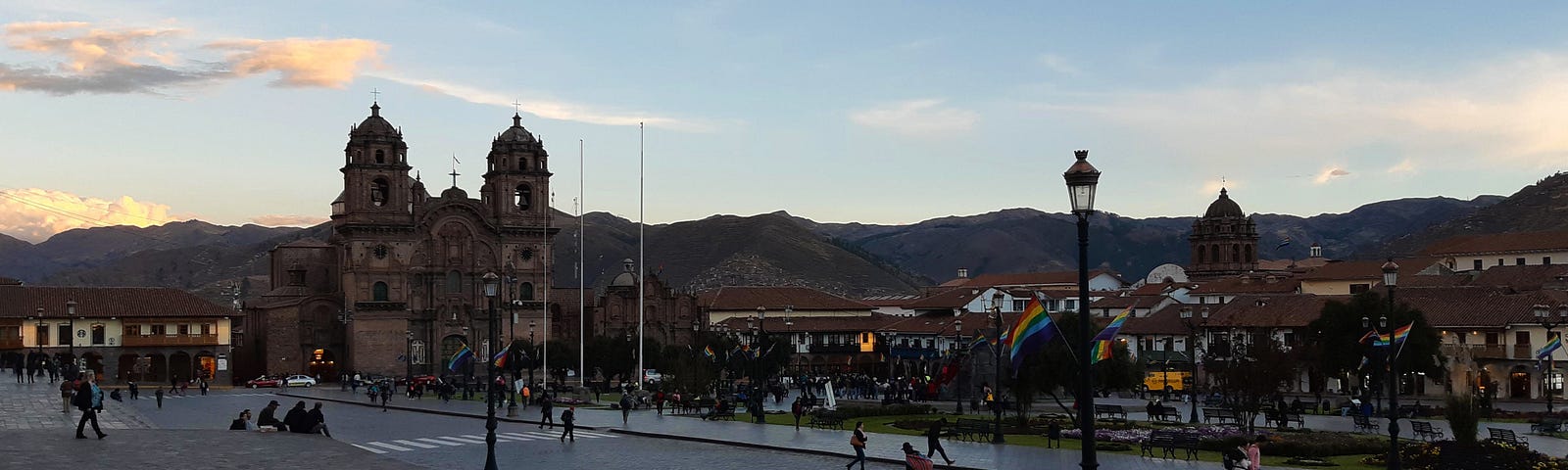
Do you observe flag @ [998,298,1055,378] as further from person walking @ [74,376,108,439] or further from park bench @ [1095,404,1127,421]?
person walking @ [74,376,108,439]

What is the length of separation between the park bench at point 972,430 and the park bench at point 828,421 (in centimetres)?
586

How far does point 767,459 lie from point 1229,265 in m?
124

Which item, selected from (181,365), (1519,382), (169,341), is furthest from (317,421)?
(1519,382)

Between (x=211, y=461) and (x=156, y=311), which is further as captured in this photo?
(x=156, y=311)

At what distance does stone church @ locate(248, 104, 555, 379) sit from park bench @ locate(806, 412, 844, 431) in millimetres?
55354

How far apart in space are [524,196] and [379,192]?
11.1 m

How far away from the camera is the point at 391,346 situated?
334ft

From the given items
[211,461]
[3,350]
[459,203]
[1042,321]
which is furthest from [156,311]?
[1042,321]

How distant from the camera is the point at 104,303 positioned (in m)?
89.0

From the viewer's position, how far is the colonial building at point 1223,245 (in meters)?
150

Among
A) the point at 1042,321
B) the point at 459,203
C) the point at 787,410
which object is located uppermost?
the point at 459,203

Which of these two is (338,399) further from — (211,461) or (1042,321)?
(1042,321)

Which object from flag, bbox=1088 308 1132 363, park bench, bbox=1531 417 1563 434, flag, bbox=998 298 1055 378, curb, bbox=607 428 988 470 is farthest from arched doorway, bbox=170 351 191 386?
park bench, bbox=1531 417 1563 434

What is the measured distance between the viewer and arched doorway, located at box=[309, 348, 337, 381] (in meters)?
102
